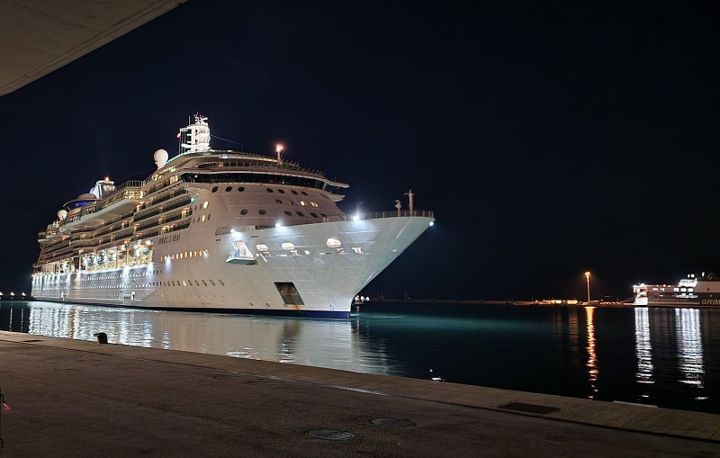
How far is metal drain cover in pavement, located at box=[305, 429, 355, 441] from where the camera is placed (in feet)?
21.8

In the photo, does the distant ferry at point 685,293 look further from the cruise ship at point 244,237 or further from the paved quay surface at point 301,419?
the paved quay surface at point 301,419

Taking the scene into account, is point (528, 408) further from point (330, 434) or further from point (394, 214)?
point (394, 214)

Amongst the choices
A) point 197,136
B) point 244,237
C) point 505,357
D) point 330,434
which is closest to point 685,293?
point 197,136

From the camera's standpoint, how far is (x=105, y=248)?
77.0 m

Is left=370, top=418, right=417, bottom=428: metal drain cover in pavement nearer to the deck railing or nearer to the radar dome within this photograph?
the deck railing

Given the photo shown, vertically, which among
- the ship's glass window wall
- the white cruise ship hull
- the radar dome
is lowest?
the white cruise ship hull

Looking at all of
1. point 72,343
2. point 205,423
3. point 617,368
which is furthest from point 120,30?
point 617,368

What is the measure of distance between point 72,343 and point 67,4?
14.7 metres

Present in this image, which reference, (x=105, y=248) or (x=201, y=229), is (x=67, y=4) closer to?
(x=201, y=229)

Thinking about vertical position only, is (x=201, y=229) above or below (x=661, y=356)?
above

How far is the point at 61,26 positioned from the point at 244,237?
119ft

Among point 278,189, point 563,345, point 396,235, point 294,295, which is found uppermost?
point 278,189

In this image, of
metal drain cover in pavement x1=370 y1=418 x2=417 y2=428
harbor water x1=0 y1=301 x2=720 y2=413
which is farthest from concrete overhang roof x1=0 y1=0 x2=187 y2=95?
harbor water x1=0 y1=301 x2=720 y2=413

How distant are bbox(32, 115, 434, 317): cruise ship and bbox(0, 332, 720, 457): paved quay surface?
1049 inches
